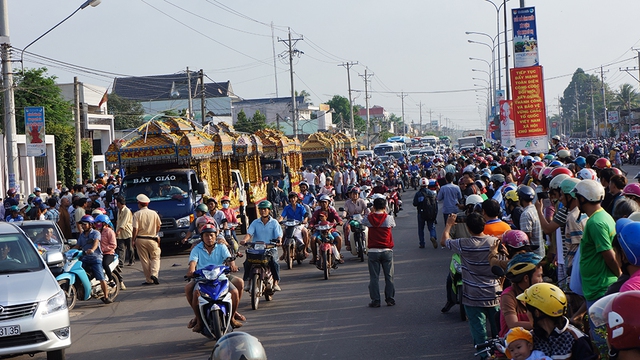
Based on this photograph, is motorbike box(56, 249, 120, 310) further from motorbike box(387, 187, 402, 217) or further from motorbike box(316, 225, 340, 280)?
motorbike box(387, 187, 402, 217)

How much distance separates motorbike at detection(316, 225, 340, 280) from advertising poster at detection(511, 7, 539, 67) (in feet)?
41.8

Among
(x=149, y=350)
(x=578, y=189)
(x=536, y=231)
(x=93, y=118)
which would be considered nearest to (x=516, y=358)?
(x=578, y=189)

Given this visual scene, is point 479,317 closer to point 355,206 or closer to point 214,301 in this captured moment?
point 214,301

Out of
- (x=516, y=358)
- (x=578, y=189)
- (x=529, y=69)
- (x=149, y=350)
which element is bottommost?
(x=149, y=350)

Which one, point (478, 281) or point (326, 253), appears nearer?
point (478, 281)

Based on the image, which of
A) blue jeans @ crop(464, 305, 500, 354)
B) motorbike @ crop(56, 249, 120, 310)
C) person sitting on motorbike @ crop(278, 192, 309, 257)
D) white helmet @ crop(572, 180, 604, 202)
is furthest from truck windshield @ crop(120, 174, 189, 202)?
white helmet @ crop(572, 180, 604, 202)

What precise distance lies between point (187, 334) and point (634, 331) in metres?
8.11

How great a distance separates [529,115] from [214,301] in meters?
19.2

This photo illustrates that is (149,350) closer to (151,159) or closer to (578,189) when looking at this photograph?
(578,189)

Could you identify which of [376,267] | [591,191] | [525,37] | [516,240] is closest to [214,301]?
[376,267]

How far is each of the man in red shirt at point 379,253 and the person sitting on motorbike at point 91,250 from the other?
15.6ft

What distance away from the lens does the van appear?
8.71 m

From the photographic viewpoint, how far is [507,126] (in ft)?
116

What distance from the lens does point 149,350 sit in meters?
9.91
